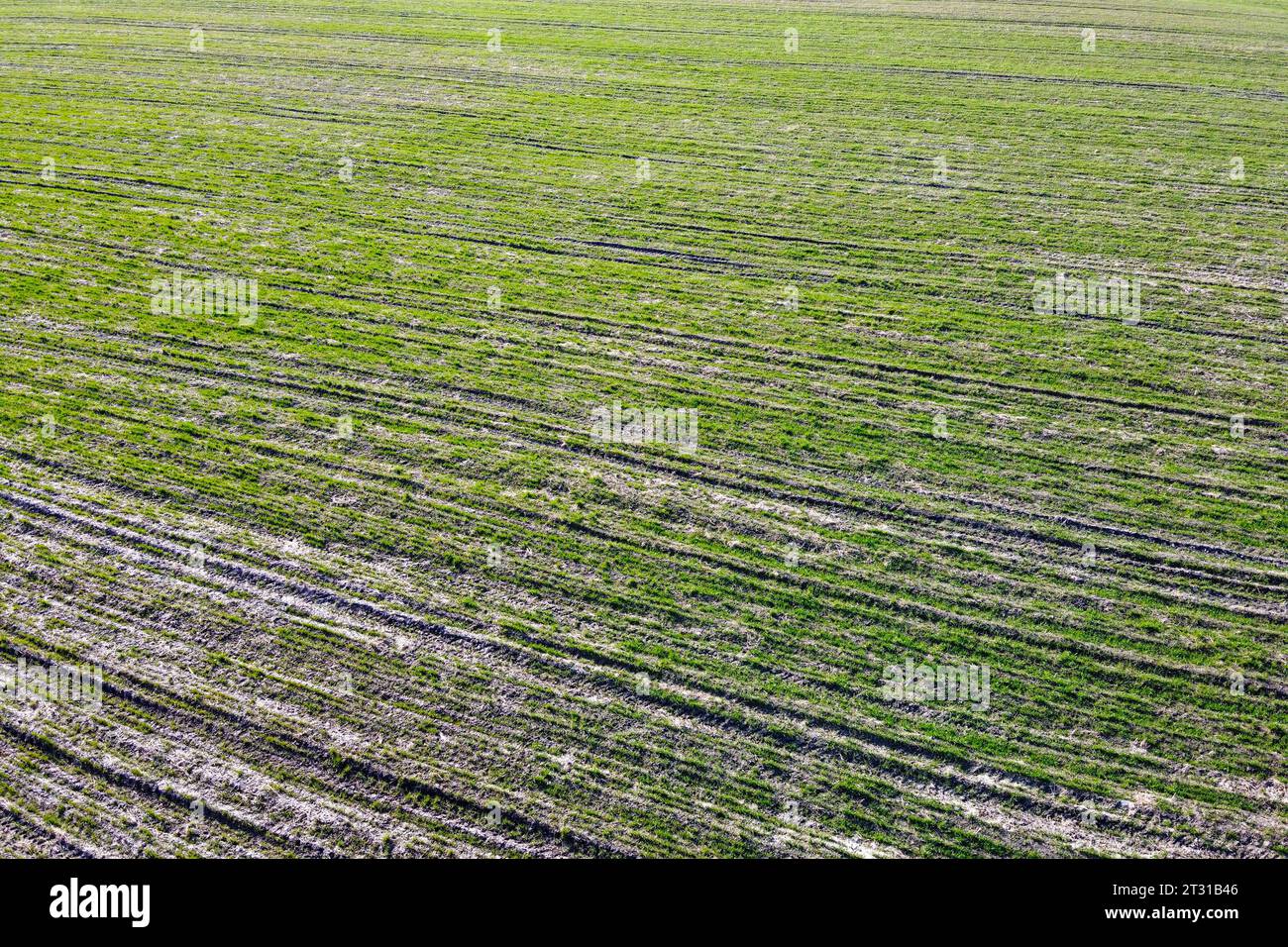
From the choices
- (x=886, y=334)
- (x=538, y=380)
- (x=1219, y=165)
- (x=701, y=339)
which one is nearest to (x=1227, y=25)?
(x=1219, y=165)

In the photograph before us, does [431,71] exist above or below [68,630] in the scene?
above

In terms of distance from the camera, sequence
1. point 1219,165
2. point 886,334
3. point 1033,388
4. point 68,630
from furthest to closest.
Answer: point 1219,165, point 886,334, point 1033,388, point 68,630

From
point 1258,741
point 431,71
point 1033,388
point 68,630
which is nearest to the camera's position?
point 1258,741

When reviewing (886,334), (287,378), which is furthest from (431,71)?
(886,334)

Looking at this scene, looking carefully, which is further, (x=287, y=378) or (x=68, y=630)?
(x=287, y=378)

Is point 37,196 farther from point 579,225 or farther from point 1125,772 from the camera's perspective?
point 1125,772

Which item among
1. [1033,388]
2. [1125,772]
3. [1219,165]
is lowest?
[1125,772]

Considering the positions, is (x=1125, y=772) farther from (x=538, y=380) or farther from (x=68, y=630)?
(x=68, y=630)
